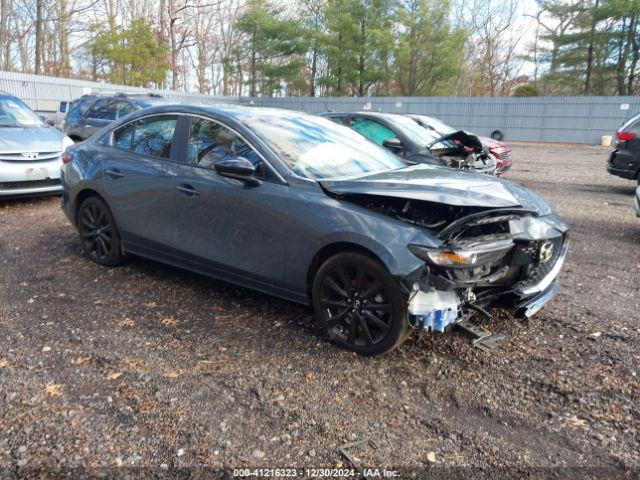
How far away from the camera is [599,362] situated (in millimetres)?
3375

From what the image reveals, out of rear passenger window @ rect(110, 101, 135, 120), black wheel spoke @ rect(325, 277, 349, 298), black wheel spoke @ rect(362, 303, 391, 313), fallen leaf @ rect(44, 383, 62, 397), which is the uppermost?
rear passenger window @ rect(110, 101, 135, 120)

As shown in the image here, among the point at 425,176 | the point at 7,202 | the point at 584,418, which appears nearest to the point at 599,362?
the point at 584,418

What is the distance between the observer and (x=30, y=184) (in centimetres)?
769

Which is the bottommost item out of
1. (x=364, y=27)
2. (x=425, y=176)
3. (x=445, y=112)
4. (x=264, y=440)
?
(x=264, y=440)

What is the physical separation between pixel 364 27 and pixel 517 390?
36533 millimetres

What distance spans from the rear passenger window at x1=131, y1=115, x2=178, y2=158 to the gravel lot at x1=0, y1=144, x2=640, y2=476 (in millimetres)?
1210

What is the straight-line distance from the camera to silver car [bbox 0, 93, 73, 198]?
745 centimetres

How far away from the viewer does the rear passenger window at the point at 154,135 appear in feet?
14.8

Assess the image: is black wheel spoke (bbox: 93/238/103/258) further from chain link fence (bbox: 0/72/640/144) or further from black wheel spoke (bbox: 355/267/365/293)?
chain link fence (bbox: 0/72/640/144)

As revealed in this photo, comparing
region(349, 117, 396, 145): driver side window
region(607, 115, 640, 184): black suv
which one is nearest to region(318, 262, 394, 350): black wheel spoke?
region(349, 117, 396, 145): driver side window

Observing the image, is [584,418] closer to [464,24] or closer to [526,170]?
[526,170]

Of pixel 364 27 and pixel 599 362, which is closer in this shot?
pixel 599 362

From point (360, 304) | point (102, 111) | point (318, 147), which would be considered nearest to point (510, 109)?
point (102, 111)

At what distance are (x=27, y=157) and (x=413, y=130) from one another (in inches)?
241
